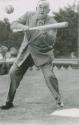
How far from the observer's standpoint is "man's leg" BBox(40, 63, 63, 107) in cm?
433

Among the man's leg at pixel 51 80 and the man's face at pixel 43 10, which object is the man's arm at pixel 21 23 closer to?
the man's face at pixel 43 10

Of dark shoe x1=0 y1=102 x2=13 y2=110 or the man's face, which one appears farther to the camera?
dark shoe x1=0 y1=102 x2=13 y2=110

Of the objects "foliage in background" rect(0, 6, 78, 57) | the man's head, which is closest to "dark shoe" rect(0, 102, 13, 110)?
"foliage in background" rect(0, 6, 78, 57)

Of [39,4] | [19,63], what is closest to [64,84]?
[19,63]

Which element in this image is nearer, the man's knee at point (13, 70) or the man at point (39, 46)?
the man at point (39, 46)

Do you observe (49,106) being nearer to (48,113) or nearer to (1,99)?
(48,113)

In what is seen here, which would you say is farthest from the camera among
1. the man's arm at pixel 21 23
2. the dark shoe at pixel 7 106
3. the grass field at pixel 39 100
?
the dark shoe at pixel 7 106

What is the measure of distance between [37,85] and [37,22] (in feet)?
2.13

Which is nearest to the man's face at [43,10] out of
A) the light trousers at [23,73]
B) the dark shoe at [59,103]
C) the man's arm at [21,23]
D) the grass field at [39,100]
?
the man's arm at [21,23]

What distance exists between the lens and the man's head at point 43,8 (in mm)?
4328

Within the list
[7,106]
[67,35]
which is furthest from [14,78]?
[67,35]

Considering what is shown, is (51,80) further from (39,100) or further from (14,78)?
(14,78)

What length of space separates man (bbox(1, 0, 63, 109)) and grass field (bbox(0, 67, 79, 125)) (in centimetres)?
6

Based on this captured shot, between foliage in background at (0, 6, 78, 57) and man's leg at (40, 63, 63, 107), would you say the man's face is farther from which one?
man's leg at (40, 63, 63, 107)
